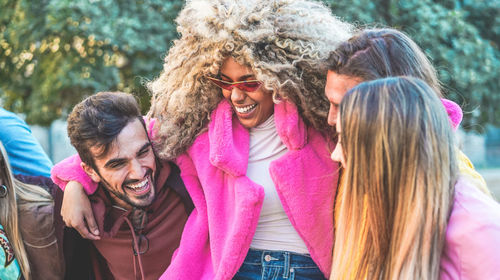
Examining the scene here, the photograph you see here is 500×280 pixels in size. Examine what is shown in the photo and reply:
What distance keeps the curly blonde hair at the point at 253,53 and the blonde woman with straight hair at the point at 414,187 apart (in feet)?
2.57

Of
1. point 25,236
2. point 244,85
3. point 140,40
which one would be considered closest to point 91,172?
point 25,236

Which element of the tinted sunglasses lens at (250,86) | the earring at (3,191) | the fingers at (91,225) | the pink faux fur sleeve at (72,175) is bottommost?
the fingers at (91,225)

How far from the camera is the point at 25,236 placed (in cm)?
303

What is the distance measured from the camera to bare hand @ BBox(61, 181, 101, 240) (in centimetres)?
285

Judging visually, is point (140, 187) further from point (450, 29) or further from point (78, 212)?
point (450, 29)

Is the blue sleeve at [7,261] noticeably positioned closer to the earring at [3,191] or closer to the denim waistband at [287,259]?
the earring at [3,191]

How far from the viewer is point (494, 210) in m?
1.84

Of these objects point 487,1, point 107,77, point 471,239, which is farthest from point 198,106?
point 487,1

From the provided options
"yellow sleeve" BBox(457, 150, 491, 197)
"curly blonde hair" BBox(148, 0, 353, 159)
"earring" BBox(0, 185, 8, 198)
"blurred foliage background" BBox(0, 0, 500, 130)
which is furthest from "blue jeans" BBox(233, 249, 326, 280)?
"blurred foliage background" BBox(0, 0, 500, 130)

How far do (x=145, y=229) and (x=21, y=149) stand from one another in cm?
112

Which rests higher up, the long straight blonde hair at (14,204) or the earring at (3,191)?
the earring at (3,191)

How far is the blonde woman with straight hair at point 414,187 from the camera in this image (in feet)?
6.08

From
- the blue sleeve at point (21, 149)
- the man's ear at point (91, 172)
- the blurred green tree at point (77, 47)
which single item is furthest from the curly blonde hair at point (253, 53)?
the blurred green tree at point (77, 47)

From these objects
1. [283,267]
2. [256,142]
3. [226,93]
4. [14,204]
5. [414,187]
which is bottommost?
[283,267]
